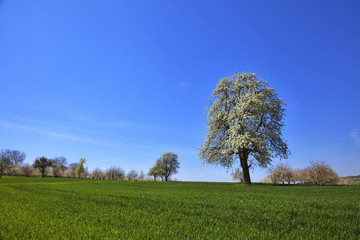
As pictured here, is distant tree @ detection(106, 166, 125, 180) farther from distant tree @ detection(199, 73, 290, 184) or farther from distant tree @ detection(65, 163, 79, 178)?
distant tree @ detection(199, 73, 290, 184)

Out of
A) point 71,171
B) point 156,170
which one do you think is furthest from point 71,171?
point 156,170

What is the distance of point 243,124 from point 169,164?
65457mm

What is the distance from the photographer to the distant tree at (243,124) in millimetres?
24328

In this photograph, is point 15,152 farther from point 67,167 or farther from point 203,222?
point 203,222

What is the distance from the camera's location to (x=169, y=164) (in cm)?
8612

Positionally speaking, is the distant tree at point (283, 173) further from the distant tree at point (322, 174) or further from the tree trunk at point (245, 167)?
the tree trunk at point (245, 167)

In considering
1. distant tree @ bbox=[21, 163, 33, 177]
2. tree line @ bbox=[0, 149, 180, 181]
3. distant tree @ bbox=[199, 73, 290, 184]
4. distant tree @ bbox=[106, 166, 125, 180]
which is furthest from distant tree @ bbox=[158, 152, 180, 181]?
distant tree @ bbox=[21, 163, 33, 177]

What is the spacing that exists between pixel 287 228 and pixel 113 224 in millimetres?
3725

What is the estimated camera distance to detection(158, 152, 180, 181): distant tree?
8575cm

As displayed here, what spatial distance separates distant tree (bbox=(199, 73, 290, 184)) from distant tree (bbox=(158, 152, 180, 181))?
2353 inches

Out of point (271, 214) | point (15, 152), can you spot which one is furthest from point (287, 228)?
point (15, 152)

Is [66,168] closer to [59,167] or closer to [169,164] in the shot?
[59,167]

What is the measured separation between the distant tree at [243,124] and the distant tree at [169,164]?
59.8m

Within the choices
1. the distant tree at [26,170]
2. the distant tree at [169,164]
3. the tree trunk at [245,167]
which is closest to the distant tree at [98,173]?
the distant tree at [26,170]
